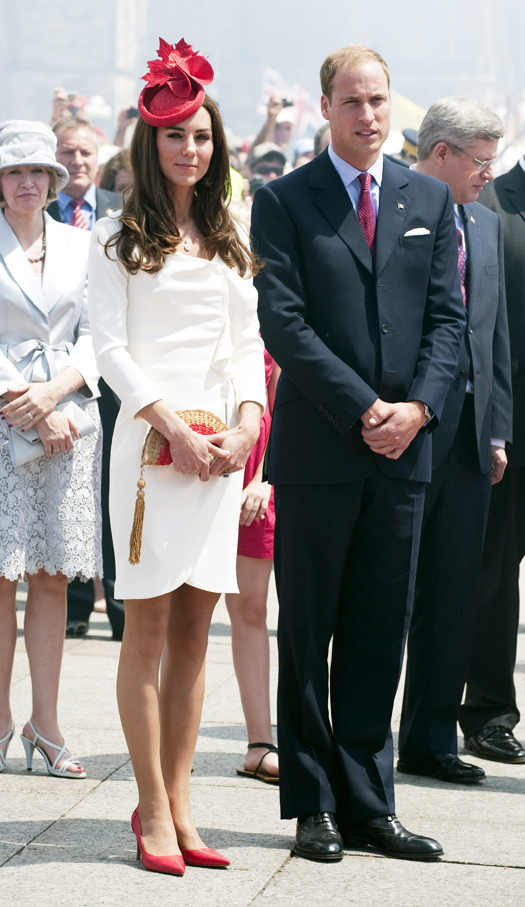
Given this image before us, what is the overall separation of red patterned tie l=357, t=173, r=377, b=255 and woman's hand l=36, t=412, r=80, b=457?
1.38m

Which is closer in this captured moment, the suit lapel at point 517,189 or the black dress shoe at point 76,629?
the suit lapel at point 517,189

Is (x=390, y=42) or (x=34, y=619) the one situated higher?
(x=390, y=42)

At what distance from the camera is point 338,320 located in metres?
3.44

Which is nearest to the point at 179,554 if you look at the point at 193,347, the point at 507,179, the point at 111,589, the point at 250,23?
the point at 193,347

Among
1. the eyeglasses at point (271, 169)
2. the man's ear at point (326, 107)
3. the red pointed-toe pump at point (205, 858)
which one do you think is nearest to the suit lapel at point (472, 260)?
the man's ear at point (326, 107)

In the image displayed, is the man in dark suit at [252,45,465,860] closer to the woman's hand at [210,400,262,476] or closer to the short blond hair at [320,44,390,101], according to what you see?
the short blond hair at [320,44,390,101]

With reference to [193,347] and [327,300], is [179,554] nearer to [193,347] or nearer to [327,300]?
[193,347]

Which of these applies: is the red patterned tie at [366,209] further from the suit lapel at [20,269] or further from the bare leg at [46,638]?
the bare leg at [46,638]

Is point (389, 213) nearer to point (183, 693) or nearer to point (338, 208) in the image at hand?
point (338, 208)

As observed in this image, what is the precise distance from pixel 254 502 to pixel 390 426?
1.06m

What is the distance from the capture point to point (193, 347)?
329 cm

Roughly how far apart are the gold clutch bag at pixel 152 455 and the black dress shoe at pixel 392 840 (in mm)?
1065

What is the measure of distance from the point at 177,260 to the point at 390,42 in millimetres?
13133

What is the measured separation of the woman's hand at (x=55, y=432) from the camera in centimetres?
423
